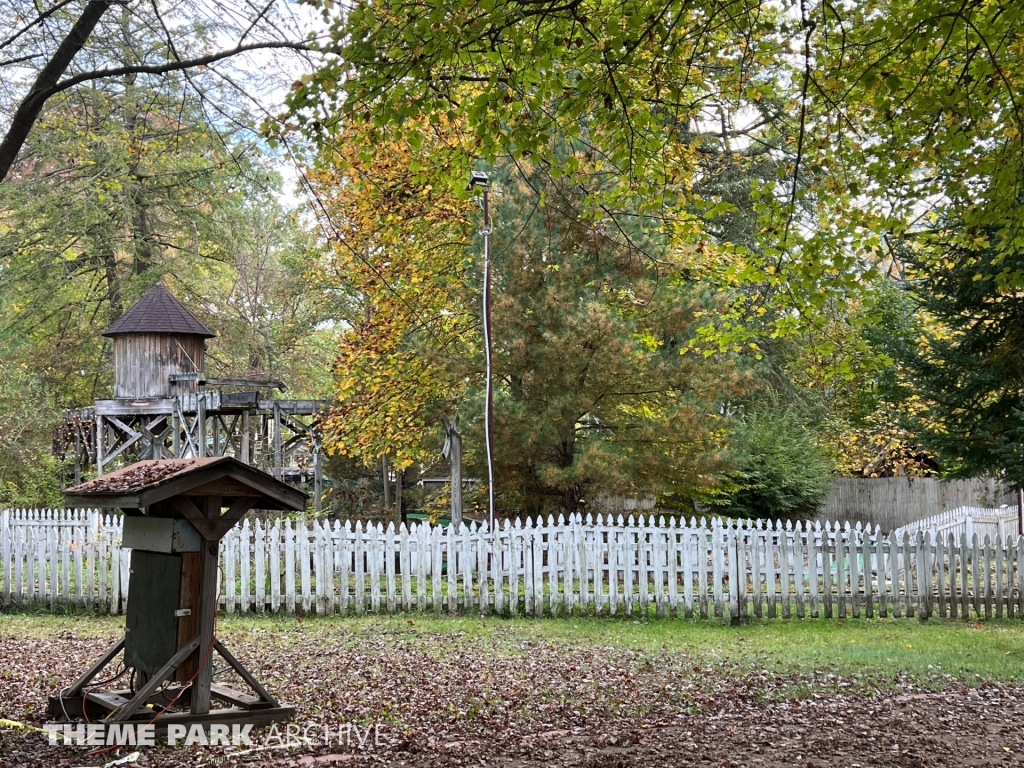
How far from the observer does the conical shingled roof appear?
76.3 feet

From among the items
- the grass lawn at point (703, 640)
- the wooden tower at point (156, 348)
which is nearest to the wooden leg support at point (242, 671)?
the grass lawn at point (703, 640)

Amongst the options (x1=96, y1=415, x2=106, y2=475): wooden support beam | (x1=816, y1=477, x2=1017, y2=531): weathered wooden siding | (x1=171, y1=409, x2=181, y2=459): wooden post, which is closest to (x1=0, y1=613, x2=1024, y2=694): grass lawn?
(x1=171, y1=409, x2=181, y2=459): wooden post

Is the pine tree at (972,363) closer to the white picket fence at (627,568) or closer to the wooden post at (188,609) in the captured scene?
the white picket fence at (627,568)

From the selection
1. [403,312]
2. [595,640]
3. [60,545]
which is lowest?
[595,640]

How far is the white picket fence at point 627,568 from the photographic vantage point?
13047mm

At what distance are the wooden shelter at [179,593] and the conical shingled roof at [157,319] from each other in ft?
57.2

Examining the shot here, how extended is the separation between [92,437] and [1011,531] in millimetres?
25549

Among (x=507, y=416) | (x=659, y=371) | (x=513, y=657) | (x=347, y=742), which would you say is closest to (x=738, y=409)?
(x=659, y=371)

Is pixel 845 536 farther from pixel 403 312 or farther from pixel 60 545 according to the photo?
pixel 60 545

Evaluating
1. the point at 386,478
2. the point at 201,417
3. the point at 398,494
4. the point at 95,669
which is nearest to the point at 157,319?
the point at 201,417

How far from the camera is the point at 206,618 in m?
6.55

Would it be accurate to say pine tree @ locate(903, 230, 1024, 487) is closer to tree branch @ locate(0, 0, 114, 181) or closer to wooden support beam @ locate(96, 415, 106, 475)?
tree branch @ locate(0, 0, 114, 181)

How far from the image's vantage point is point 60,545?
14273mm

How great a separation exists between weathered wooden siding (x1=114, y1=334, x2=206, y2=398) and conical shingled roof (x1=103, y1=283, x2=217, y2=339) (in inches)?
8.2
